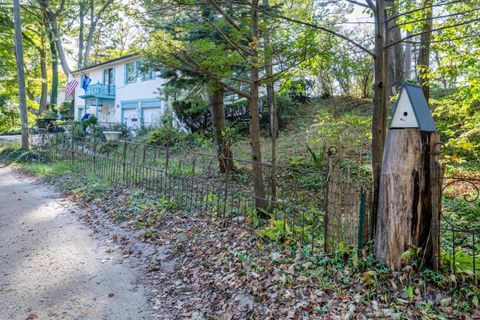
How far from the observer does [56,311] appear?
3.32 m

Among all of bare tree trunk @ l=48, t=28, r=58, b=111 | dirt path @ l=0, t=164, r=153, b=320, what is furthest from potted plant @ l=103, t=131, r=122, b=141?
bare tree trunk @ l=48, t=28, r=58, b=111

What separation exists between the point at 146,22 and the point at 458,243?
5431mm

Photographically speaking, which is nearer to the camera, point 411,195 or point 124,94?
point 411,195

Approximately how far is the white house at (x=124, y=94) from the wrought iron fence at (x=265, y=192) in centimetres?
750

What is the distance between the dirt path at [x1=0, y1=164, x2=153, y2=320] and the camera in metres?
3.38

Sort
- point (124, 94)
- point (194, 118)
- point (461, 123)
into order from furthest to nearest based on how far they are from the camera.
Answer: point (124, 94), point (194, 118), point (461, 123)

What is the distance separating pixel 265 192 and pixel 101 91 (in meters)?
19.0

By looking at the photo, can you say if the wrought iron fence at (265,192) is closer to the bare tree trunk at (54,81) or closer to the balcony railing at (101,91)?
the balcony railing at (101,91)

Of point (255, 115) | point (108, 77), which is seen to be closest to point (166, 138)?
point (255, 115)

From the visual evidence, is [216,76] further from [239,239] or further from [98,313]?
[98,313]

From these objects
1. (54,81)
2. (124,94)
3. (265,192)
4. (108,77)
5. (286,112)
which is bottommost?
(265,192)

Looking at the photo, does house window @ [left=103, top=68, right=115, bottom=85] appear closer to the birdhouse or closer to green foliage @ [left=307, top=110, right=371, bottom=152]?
green foliage @ [left=307, top=110, right=371, bottom=152]

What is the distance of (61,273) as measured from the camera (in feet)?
13.5

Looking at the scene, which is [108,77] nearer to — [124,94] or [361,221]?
[124,94]
